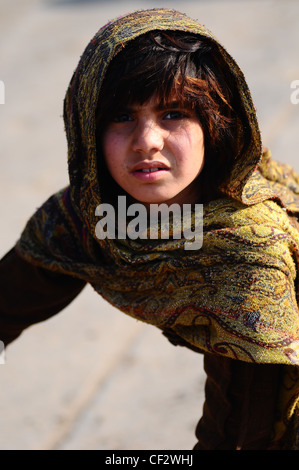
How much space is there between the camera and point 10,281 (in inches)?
81.1

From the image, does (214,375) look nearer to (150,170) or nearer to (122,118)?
(150,170)

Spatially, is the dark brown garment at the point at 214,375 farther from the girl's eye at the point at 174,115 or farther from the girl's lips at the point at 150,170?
the girl's eye at the point at 174,115

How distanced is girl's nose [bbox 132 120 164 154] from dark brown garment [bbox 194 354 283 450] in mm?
588

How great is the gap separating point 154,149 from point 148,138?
31 millimetres

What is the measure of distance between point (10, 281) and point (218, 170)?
27.2 inches

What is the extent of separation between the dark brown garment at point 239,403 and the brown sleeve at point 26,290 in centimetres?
46

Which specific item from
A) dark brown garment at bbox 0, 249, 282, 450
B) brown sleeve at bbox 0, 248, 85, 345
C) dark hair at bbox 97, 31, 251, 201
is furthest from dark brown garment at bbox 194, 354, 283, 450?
dark hair at bbox 97, 31, 251, 201

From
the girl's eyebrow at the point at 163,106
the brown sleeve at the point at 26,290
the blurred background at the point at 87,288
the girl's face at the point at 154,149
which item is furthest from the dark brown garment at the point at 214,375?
the blurred background at the point at 87,288

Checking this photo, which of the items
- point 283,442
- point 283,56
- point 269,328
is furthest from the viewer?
point 283,56

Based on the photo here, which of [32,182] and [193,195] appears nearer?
[193,195]

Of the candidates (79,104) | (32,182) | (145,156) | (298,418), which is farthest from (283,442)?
(32,182)

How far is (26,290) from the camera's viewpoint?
205 cm

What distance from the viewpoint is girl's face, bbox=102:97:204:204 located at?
1.65m
